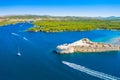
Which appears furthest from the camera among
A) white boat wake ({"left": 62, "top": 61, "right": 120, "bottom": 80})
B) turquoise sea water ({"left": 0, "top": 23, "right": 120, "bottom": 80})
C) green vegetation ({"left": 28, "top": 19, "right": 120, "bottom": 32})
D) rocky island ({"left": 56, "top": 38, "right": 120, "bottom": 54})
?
green vegetation ({"left": 28, "top": 19, "right": 120, "bottom": 32})

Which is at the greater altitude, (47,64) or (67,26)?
(47,64)

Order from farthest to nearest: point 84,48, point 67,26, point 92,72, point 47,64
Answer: point 67,26 < point 84,48 < point 47,64 < point 92,72

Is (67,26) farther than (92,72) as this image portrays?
Yes

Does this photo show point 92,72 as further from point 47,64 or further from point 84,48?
point 84,48

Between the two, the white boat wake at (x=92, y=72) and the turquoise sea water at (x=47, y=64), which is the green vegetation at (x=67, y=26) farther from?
the white boat wake at (x=92, y=72)

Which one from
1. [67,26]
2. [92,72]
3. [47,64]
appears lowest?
[67,26]

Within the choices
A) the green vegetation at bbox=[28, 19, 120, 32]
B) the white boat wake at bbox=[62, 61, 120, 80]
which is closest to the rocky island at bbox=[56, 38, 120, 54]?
the white boat wake at bbox=[62, 61, 120, 80]

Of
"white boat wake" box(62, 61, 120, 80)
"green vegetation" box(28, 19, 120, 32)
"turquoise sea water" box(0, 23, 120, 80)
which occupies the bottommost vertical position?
"green vegetation" box(28, 19, 120, 32)

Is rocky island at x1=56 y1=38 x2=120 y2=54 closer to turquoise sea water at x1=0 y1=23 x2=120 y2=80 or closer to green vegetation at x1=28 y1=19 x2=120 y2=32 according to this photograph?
turquoise sea water at x1=0 y1=23 x2=120 y2=80

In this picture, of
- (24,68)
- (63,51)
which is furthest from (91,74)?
(63,51)

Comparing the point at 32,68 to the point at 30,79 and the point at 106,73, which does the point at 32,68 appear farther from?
the point at 106,73

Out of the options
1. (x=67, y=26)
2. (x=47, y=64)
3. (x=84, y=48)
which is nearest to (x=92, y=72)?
(x=47, y=64)
